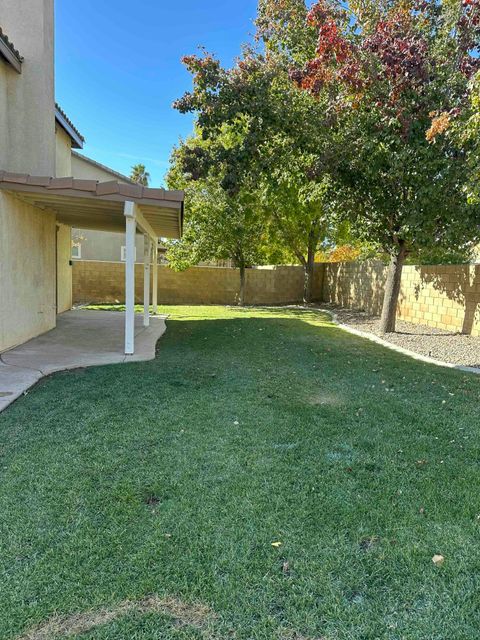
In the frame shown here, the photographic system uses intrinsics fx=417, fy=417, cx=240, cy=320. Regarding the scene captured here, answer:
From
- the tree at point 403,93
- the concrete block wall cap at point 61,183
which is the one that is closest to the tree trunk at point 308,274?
the tree at point 403,93

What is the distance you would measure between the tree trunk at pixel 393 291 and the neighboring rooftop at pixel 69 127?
9.90 meters

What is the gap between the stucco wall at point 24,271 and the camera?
721cm

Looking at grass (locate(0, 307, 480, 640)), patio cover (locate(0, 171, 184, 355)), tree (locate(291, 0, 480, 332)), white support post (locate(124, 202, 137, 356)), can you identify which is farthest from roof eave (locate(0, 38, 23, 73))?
grass (locate(0, 307, 480, 640))

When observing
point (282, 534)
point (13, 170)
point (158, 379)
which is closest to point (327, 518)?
point (282, 534)

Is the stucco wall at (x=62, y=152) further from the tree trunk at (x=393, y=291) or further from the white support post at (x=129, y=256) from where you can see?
the tree trunk at (x=393, y=291)

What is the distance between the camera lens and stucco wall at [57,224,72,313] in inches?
502

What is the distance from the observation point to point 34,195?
7.36m

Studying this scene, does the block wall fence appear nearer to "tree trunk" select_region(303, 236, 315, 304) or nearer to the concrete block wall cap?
"tree trunk" select_region(303, 236, 315, 304)

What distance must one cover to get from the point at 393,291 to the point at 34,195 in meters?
8.36

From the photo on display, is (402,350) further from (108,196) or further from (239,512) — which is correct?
(239,512)

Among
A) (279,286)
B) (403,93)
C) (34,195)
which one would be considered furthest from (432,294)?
(34,195)

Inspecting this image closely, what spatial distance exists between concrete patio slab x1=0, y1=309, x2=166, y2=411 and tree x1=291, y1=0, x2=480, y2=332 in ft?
19.4

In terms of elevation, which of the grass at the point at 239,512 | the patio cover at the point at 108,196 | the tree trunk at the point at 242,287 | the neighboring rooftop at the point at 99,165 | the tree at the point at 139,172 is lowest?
the grass at the point at 239,512

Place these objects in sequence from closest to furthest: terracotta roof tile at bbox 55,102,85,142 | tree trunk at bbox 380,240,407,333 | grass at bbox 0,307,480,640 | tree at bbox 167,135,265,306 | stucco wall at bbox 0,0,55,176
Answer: grass at bbox 0,307,480,640 → stucco wall at bbox 0,0,55,176 → tree trunk at bbox 380,240,407,333 → terracotta roof tile at bbox 55,102,85,142 → tree at bbox 167,135,265,306
